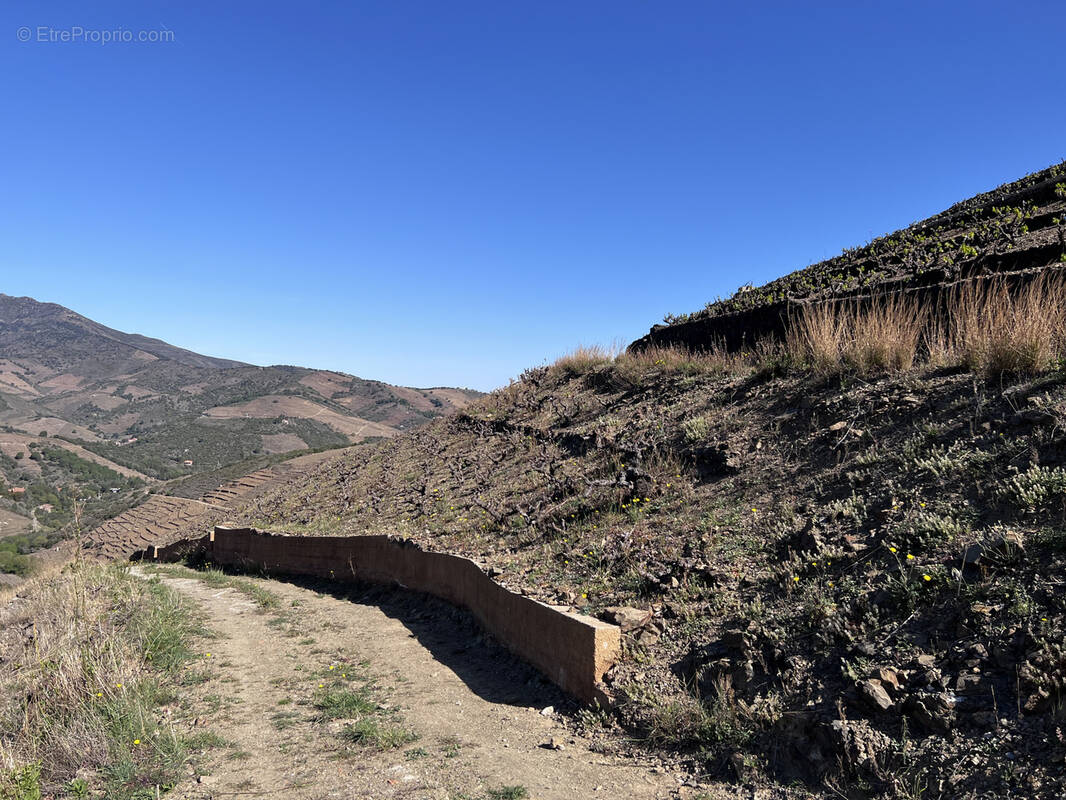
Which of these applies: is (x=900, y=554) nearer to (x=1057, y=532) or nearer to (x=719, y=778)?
(x=1057, y=532)

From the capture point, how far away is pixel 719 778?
3250 millimetres

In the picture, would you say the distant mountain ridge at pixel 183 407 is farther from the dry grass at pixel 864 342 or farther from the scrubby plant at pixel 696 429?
the dry grass at pixel 864 342

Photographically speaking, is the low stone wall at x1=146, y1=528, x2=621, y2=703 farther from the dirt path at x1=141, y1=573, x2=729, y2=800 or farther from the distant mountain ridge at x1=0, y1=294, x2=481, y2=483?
the distant mountain ridge at x1=0, y1=294, x2=481, y2=483

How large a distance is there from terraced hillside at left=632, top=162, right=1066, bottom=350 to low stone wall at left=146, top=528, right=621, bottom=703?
18.5 feet

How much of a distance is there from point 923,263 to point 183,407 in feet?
450

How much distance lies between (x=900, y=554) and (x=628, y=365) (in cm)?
798

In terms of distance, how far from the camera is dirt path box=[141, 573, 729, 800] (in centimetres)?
355

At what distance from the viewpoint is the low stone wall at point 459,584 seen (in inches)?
176

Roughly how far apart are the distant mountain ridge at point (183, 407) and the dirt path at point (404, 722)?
2418 inches

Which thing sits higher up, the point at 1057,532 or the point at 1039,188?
the point at 1039,188

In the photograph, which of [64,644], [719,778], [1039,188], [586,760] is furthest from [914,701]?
[1039,188]

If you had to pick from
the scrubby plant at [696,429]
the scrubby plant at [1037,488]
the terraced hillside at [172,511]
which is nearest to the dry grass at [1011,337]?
the scrubby plant at [1037,488]

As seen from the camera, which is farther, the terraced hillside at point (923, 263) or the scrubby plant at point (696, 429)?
the terraced hillside at point (923, 263)

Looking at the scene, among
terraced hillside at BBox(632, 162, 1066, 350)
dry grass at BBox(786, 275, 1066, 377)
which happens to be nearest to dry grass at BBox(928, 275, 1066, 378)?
dry grass at BBox(786, 275, 1066, 377)
